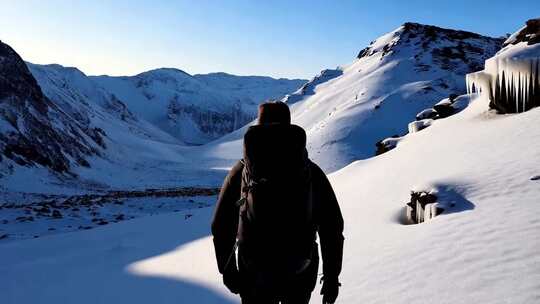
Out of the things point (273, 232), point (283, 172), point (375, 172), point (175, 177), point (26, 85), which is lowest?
point (175, 177)

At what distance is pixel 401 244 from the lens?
7.80m

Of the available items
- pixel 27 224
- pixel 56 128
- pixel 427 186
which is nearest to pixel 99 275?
pixel 427 186

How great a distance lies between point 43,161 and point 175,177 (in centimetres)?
1335

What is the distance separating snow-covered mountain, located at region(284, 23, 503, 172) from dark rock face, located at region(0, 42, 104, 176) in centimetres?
2299

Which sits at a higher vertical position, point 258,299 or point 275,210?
point 275,210

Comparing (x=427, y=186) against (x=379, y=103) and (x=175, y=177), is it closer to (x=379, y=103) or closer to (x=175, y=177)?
(x=379, y=103)

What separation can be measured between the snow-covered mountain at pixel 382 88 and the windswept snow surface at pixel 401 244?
2179cm

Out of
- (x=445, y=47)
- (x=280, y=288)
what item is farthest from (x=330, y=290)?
(x=445, y=47)

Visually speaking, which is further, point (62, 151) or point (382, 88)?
point (382, 88)

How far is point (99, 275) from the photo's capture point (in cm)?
1119

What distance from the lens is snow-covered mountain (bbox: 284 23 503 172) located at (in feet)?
133

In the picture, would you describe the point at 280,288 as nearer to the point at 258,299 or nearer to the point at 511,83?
the point at 258,299

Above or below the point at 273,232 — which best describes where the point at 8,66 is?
above

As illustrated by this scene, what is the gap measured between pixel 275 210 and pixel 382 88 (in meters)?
49.4
